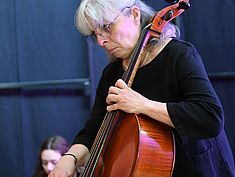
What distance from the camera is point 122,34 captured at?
1198 mm

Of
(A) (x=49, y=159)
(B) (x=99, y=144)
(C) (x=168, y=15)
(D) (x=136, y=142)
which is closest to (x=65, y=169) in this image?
(B) (x=99, y=144)

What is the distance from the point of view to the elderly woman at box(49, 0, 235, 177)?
3.47ft

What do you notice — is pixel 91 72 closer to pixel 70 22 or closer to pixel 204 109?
pixel 70 22

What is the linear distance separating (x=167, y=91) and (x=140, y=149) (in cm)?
20

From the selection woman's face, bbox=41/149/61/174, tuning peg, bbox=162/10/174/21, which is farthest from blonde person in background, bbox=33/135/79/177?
tuning peg, bbox=162/10/174/21

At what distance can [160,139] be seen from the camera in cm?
107

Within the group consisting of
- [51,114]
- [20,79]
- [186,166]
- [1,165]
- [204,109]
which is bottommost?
[1,165]

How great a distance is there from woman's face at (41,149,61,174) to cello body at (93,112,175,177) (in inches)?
52.7

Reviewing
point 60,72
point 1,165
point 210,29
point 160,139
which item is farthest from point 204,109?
point 1,165

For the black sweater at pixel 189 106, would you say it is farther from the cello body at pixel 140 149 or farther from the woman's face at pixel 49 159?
the woman's face at pixel 49 159

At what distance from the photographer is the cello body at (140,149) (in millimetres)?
1031

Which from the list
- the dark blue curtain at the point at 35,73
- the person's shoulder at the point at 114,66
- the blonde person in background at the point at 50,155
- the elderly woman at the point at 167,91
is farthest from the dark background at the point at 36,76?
the elderly woman at the point at 167,91

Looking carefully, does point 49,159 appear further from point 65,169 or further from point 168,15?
point 168,15

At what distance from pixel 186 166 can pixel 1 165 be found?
2061mm
